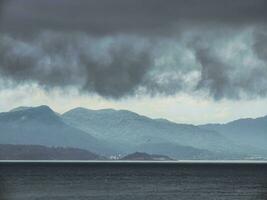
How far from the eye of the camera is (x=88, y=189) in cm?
14125

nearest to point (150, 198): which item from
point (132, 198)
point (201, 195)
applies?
point (132, 198)

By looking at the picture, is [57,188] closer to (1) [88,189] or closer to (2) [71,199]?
(1) [88,189]

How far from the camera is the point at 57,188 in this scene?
14212 cm

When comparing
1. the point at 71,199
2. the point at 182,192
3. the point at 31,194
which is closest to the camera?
the point at 71,199

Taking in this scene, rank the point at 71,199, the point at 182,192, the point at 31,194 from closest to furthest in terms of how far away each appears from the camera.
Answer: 1. the point at 71,199
2. the point at 31,194
3. the point at 182,192

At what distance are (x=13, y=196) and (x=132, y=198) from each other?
67.2 ft

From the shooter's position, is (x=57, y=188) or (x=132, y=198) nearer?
(x=132, y=198)

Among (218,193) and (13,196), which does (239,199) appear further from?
(13,196)

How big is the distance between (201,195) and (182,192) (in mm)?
7931

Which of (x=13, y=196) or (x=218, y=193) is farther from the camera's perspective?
(x=218, y=193)

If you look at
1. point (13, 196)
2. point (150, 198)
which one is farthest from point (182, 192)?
point (13, 196)

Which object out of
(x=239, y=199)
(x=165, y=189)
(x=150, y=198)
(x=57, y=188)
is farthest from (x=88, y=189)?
(x=239, y=199)

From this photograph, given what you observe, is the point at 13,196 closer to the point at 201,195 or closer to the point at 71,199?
the point at 71,199

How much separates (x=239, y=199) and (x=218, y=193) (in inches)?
474
